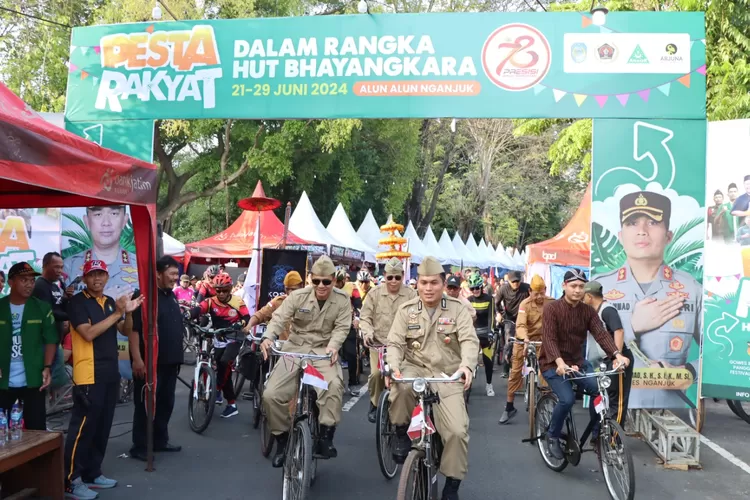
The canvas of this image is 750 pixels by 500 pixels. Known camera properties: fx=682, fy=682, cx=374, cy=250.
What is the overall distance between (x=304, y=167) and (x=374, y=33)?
66.0 feet

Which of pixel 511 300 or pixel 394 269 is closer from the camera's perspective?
pixel 394 269

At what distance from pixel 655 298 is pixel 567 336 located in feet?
8.54

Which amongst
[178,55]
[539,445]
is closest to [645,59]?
[539,445]

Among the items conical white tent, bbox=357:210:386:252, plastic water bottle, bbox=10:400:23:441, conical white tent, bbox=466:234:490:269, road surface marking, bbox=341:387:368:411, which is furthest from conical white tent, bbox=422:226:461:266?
plastic water bottle, bbox=10:400:23:441

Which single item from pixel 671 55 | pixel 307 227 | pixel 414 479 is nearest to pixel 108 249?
pixel 414 479

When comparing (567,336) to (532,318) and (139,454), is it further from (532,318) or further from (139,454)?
(139,454)

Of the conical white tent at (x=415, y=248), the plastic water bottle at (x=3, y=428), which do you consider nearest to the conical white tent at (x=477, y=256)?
the conical white tent at (x=415, y=248)

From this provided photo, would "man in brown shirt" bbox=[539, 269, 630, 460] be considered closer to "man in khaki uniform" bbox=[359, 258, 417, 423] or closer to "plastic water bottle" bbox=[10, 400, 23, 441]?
"man in khaki uniform" bbox=[359, 258, 417, 423]

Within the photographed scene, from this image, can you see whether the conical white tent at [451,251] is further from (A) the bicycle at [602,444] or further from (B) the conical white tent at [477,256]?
(A) the bicycle at [602,444]

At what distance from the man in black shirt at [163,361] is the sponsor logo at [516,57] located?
4.65 meters

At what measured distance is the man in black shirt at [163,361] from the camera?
7.09 metres

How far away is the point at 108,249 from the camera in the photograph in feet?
30.3

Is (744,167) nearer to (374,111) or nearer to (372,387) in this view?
(374,111)

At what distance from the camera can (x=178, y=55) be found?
918 cm
